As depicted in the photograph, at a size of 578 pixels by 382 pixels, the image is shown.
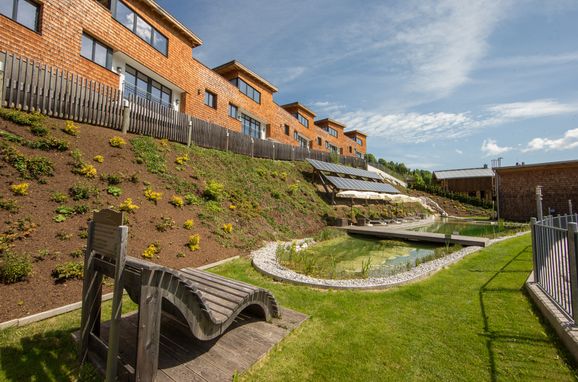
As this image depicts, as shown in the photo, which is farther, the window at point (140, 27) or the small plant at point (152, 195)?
the window at point (140, 27)

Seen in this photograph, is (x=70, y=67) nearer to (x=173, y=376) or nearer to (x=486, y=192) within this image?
(x=173, y=376)

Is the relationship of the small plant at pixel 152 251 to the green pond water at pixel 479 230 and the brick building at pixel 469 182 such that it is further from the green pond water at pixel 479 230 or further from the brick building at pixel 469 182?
the brick building at pixel 469 182

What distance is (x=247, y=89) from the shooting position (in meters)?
27.3

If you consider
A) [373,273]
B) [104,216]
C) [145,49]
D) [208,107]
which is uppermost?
[145,49]

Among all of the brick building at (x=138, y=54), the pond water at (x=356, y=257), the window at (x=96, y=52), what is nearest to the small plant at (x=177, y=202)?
the pond water at (x=356, y=257)

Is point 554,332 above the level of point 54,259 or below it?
below

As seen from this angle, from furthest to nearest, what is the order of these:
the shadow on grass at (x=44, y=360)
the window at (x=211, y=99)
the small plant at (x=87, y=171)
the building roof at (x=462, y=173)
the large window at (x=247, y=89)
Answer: the building roof at (x=462, y=173)
the large window at (x=247, y=89)
the window at (x=211, y=99)
the small plant at (x=87, y=171)
the shadow on grass at (x=44, y=360)

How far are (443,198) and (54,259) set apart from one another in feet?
147

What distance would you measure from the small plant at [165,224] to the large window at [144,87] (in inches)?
472

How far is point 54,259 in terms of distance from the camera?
5781 millimetres

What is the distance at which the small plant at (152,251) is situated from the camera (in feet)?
23.2

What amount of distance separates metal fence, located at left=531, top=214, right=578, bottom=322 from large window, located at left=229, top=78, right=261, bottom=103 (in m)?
25.2

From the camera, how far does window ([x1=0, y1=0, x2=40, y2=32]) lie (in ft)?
36.9

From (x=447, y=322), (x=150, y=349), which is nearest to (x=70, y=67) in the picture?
(x=150, y=349)
